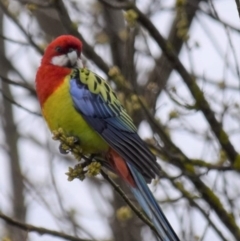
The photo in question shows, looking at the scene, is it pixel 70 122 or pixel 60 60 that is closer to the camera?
pixel 70 122

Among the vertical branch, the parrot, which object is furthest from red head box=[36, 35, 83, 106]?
the vertical branch

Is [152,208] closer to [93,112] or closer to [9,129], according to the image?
[93,112]

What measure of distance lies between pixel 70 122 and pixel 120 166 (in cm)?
42

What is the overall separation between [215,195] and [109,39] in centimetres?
194

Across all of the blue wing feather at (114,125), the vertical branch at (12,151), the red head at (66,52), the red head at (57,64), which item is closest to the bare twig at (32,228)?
the blue wing feather at (114,125)

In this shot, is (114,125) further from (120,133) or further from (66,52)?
(66,52)

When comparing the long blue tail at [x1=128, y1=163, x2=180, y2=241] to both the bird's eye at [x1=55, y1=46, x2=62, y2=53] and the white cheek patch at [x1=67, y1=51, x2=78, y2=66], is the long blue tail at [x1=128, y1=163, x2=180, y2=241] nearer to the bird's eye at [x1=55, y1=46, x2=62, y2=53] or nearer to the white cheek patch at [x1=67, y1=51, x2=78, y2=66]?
the white cheek patch at [x1=67, y1=51, x2=78, y2=66]

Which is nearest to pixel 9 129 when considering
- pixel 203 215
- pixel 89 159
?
pixel 203 215

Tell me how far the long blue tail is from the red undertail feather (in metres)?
0.03

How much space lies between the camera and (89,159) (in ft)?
16.0

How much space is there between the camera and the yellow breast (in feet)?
17.1

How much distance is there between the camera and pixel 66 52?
5.65 m

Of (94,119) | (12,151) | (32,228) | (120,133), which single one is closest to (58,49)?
(94,119)

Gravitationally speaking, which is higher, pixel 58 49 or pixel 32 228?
pixel 58 49
